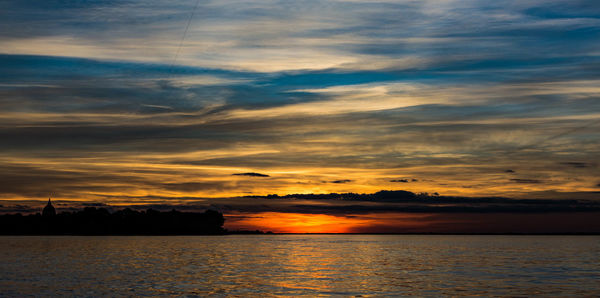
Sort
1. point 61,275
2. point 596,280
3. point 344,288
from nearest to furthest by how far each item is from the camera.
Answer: point 344,288, point 596,280, point 61,275

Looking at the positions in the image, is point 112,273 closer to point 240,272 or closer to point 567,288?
point 240,272

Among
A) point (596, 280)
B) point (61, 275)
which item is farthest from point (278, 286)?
point (596, 280)

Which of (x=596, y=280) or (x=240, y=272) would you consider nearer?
(x=596, y=280)

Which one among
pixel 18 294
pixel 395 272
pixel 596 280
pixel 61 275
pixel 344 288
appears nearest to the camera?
pixel 18 294

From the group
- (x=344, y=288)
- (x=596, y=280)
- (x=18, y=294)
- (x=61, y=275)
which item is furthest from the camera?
(x=61, y=275)

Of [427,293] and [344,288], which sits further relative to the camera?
[344,288]

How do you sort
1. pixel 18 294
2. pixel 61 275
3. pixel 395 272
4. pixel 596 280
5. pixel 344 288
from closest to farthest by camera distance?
pixel 18 294 → pixel 344 288 → pixel 596 280 → pixel 61 275 → pixel 395 272

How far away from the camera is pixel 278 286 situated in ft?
207

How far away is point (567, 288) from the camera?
61.4 m

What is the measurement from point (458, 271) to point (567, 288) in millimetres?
23361

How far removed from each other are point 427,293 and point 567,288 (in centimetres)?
1538

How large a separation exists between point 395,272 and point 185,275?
1064 inches

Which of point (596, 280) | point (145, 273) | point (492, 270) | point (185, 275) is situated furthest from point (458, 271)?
point (145, 273)

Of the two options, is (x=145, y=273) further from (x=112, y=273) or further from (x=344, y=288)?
(x=344, y=288)
